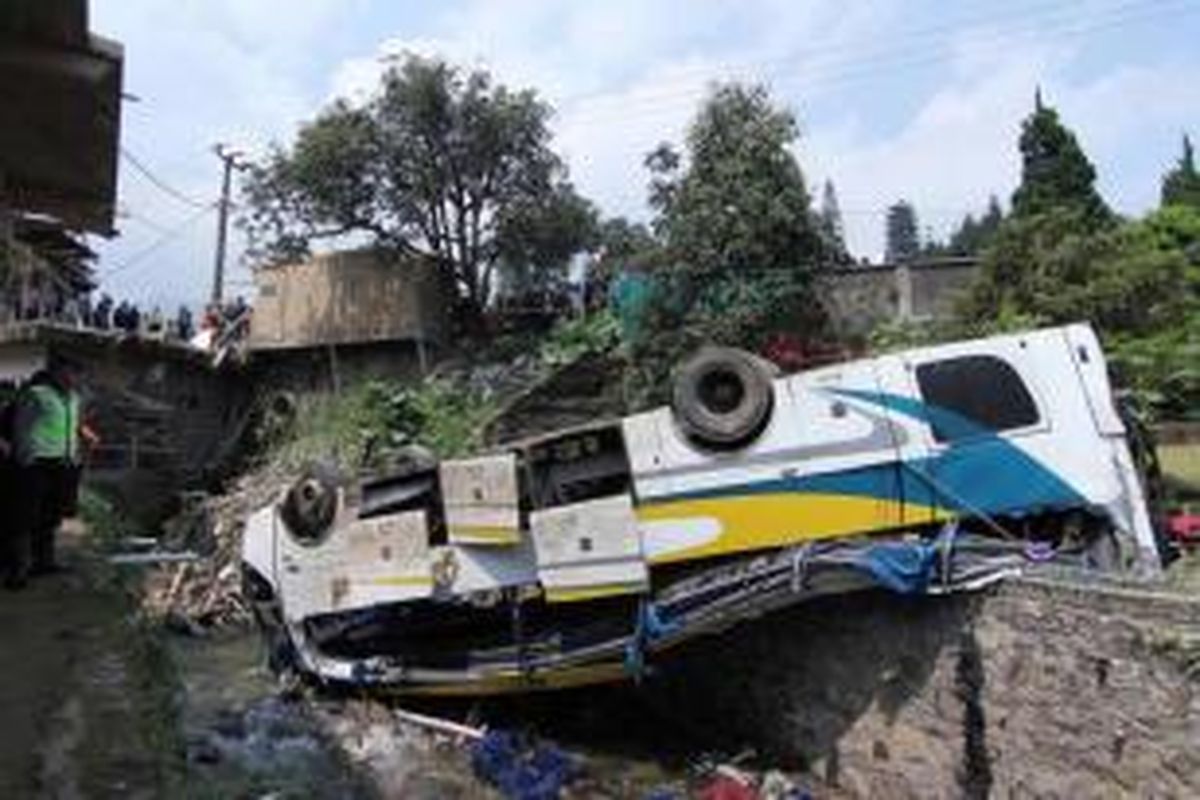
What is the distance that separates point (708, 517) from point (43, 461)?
6.20 metres

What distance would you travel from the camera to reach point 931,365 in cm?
1435

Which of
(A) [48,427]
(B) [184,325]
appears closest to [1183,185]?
(B) [184,325]

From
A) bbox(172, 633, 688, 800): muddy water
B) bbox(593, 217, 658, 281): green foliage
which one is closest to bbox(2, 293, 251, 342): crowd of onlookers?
bbox(593, 217, 658, 281): green foliage

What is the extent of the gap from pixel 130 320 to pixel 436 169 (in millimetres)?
7845

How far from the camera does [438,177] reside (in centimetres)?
3506

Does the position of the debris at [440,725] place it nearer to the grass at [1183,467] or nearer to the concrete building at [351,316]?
the grass at [1183,467]

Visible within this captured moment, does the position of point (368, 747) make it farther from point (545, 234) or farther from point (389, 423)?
point (545, 234)

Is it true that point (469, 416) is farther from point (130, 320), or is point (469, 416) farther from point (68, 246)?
point (68, 246)

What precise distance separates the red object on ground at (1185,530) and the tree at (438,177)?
2149 cm

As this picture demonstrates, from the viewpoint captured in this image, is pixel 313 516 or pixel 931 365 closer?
pixel 931 365

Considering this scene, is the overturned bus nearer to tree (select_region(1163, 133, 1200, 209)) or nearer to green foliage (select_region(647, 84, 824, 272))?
green foliage (select_region(647, 84, 824, 272))

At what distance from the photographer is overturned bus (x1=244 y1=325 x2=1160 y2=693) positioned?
13.7 meters

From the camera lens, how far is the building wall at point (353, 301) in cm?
3559

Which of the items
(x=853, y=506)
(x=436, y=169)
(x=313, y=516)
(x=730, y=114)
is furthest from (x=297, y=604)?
(x=436, y=169)
